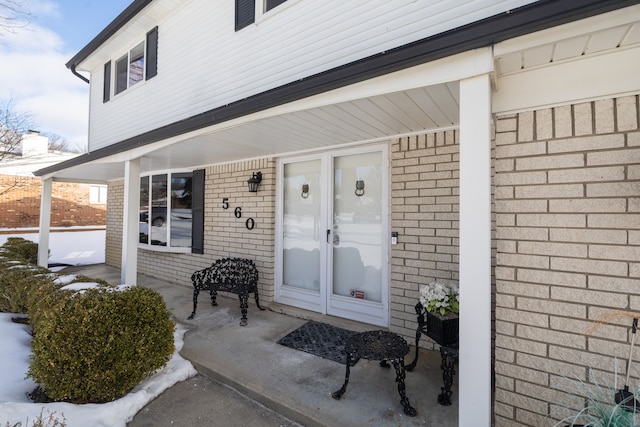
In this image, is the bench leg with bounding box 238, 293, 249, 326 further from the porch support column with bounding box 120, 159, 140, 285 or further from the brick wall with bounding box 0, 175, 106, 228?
the brick wall with bounding box 0, 175, 106, 228

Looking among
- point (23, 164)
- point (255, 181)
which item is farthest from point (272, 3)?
point (23, 164)

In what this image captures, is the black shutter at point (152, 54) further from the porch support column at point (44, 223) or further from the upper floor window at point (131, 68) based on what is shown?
the porch support column at point (44, 223)

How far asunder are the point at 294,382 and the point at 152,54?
242 inches

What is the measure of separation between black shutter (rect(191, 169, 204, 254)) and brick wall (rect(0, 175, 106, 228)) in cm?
1088

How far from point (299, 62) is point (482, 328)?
327 cm

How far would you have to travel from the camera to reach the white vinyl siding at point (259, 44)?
281 centimetres

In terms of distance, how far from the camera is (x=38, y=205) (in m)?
13.9

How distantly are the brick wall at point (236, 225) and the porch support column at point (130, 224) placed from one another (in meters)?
1.22

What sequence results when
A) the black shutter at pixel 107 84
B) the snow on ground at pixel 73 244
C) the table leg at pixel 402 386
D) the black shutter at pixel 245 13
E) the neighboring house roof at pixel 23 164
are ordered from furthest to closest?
the neighboring house roof at pixel 23 164, the snow on ground at pixel 73 244, the black shutter at pixel 107 84, the black shutter at pixel 245 13, the table leg at pixel 402 386

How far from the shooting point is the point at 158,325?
9.41ft

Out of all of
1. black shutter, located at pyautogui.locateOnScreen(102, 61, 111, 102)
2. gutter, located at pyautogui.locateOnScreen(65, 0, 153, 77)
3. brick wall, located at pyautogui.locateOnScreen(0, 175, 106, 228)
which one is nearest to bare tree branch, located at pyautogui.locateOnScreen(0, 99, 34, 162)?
gutter, located at pyautogui.locateOnScreen(65, 0, 153, 77)

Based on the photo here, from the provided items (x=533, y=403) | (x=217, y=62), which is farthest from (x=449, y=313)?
(x=217, y=62)

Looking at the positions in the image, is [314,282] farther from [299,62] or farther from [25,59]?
[25,59]

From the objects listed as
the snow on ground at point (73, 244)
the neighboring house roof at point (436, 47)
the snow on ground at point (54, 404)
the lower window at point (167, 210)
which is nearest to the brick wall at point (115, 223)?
the snow on ground at point (73, 244)
